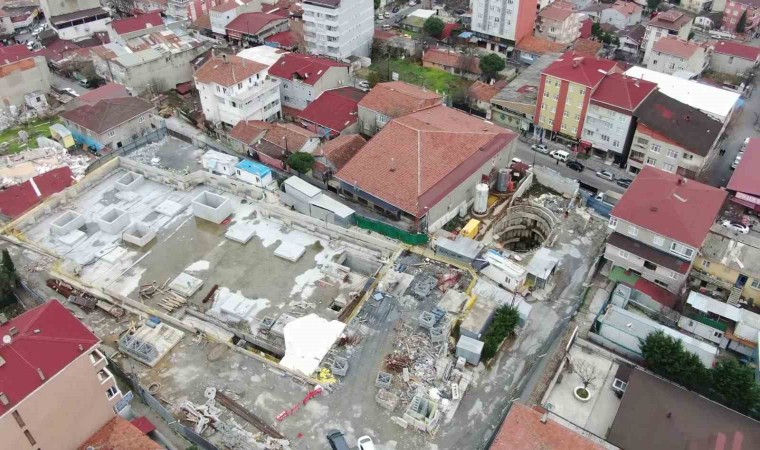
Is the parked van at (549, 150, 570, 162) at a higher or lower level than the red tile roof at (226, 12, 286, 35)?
lower

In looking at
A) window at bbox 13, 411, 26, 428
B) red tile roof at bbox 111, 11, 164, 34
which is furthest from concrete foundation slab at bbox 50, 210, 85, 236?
red tile roof at bbox 111, 11, 164, 34

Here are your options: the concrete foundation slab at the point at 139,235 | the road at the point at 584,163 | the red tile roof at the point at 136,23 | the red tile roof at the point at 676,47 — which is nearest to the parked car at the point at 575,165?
the road at the point at 584,163

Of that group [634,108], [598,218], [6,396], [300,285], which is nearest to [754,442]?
[598,218]

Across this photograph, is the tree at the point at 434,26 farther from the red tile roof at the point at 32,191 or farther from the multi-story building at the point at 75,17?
the red tile roof at the point at 32,191

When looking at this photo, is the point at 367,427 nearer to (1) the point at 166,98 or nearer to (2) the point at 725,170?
(2) the point at 725,170

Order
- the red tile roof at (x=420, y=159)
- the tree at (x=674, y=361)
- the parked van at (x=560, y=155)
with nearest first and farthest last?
the tree at (x=674, y=361) → the red tile roof at (x=420, y=159) → the parked van at (x=560, y=155)

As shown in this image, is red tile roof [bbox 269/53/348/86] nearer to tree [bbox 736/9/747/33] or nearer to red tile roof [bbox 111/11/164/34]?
red tile roof [bbox 111/11/164/34]
